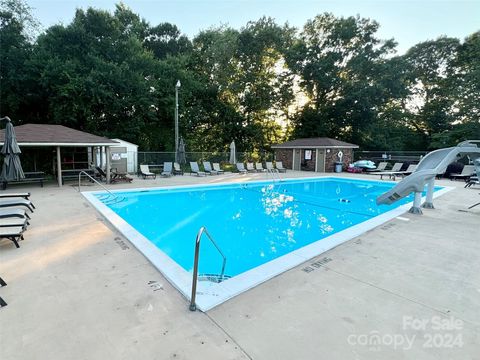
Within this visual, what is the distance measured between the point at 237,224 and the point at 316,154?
49.1ft

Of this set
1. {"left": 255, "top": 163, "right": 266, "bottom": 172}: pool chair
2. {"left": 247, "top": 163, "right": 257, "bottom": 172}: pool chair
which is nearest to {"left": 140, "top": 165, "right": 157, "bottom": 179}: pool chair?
{"left": 247, "top": 163, "right": 257, "bottom": 172}: pool chair

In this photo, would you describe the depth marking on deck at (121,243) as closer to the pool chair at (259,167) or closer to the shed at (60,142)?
the shed at (60,142)

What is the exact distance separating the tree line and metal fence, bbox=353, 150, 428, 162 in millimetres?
2767

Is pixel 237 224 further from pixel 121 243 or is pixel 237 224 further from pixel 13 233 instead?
pixel 13 233

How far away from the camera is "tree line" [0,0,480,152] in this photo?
18.1m

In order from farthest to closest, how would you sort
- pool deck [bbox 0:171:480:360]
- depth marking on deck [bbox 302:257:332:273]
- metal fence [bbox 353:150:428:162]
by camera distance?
metal fence [bbox 353:150:428:162] < depth marking on deck [bbox 302:257:332:273] < pool deck [bbox 0:171:480:360]

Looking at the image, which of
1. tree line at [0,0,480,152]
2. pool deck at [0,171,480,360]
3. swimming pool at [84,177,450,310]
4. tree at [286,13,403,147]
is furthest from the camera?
tree at [286,13,403,147]

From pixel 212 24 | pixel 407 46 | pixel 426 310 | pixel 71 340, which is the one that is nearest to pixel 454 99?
pixel 407 46

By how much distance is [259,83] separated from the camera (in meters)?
26.1

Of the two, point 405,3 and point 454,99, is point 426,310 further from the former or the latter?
point 454,99

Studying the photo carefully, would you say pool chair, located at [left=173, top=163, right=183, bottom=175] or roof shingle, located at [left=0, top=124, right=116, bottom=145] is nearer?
roof shingle, located at [left=0, top=124, right=116, bottom=145]

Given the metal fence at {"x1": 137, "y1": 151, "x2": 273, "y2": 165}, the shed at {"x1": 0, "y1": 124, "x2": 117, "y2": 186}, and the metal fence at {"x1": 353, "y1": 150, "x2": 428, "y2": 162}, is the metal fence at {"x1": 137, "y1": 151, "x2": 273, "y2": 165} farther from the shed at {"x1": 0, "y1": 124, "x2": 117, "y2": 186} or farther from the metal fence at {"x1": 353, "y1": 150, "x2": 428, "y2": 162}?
the metal fence at {"x1": 353, "y1": 150, "x2": 428, "y2": 162}

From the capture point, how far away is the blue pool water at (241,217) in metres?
5.42

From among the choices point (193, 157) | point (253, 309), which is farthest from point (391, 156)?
point (253, 309)
